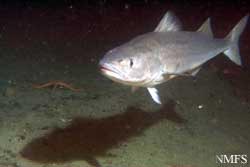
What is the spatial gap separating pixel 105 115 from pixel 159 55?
2588mm

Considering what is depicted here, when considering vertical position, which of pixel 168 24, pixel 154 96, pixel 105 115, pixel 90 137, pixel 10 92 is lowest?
pixel 10 92

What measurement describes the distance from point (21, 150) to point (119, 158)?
1533mm

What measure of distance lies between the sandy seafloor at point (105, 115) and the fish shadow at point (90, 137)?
0.02 meters

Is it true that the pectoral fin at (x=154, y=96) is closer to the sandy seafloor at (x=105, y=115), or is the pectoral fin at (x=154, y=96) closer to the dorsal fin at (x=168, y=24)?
the dorsal fin at (x=168, y=24)

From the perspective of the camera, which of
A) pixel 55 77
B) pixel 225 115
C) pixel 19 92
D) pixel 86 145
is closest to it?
pixel 86 145

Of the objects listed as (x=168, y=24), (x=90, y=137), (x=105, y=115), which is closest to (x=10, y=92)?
(x=105, y=115)

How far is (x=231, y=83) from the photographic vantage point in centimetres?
968

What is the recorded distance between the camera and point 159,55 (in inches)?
175

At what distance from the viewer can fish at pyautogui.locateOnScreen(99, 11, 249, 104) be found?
3.78 meters

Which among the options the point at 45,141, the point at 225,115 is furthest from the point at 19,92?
the point at 225,115

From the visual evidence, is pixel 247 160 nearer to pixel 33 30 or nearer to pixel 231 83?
pixel 231 83

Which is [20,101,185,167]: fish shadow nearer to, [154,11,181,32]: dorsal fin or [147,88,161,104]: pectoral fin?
[147,88,161,104]: pectoral fin

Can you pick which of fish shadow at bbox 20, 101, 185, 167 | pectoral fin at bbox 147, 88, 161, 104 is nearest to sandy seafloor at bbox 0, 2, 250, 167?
fish shadow at bbox 20, 101, 185, 167

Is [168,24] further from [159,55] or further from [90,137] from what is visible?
[90,137]
